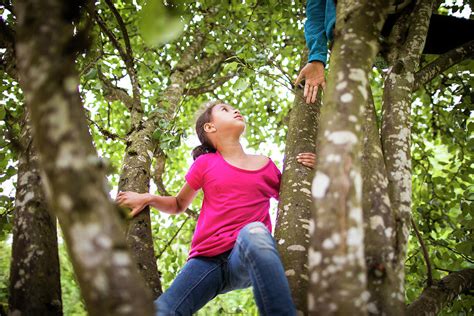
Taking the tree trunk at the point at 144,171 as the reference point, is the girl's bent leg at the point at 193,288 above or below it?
below

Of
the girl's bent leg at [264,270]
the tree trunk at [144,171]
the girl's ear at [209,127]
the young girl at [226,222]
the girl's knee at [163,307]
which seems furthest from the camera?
the girl's ear at [209,127]

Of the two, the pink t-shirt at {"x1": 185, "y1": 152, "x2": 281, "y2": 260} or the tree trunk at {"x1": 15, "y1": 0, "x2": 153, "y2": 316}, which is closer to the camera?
the tree trunk at {"x1": 15, "y1": 0, "x2": 153, "y2": 316}

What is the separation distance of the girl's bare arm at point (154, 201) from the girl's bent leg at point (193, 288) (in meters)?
0.44

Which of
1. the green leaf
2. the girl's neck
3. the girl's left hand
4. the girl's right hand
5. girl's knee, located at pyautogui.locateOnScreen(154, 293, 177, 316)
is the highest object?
the girl's neck

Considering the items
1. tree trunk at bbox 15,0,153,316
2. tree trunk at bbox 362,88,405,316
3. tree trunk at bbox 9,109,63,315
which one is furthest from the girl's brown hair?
tree trunk at bbox 15,0,153,316

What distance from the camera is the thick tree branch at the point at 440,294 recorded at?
195cm

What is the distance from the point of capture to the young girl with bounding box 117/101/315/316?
1.83 metres

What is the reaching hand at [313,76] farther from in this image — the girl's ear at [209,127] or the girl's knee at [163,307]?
the girl's knee at [163,307]

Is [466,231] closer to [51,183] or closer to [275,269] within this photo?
[275,269]

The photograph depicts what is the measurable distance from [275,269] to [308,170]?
0.76 m

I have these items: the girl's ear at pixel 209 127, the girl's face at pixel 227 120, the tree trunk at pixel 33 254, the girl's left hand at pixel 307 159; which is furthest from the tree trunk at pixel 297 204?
the tree trunk at pixel 33 254

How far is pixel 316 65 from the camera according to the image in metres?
2.32

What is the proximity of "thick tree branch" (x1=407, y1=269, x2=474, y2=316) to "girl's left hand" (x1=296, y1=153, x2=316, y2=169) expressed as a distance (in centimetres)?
93

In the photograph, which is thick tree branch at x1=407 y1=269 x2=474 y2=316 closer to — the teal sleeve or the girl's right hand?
the teal sleeve
